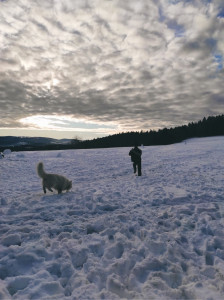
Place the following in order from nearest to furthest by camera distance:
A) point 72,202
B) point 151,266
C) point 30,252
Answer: point 151,266 → point 30,252 → point 72,202

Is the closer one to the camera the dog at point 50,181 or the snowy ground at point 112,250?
the snowy ground at point 112,250

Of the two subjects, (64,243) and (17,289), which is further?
(64,243)

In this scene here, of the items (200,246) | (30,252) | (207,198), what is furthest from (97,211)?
(207,198)

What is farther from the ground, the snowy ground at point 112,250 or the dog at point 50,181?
the dog at point 50,181

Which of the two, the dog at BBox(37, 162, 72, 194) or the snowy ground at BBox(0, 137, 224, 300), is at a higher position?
the dog at BBox(37, 162, 72, 194)

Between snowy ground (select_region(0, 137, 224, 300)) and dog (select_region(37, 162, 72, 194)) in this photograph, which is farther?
dog (select_region(37, 162, 72, 194))

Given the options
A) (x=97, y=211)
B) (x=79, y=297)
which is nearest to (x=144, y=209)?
(x=97, y=211)

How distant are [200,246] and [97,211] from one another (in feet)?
11.6

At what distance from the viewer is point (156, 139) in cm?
8844

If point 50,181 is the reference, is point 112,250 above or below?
below

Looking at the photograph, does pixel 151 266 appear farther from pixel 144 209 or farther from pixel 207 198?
pixel 207 198

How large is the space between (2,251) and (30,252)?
628mm

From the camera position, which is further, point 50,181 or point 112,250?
point 50,181

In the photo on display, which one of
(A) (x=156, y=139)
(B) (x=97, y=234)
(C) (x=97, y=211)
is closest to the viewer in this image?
(B) (x=97, y=234)
